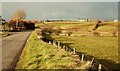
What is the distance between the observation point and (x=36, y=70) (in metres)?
14.8

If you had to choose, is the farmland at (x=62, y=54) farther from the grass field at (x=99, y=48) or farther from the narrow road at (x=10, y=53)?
the narrow road at (x=10, y=53)

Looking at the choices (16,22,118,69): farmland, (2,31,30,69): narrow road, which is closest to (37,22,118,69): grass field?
(16,22,118,69): farmland

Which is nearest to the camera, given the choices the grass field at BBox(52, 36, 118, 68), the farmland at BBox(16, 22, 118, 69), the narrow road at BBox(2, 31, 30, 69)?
the farmland at BBox(16, 22, 118, 69)

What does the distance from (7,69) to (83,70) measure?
20.3ft

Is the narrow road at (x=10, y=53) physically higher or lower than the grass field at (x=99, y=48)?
higher

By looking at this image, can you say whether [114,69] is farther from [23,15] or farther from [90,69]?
[23,15]

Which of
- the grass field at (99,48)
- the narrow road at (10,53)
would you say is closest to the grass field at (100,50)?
the grass field at (99,48)

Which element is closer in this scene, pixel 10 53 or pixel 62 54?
pixel 62 54

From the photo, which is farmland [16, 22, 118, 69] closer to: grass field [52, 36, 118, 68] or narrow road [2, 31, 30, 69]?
grass field [52, 36, 118, 68]

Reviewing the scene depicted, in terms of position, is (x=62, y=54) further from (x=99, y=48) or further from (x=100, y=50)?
(x=99, y=48)

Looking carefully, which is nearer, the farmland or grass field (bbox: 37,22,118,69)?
the farmland

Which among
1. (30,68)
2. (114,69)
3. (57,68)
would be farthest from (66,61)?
(114,69)

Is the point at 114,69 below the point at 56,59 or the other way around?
below

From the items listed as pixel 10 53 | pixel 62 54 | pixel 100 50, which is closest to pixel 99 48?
pixel 100 50
